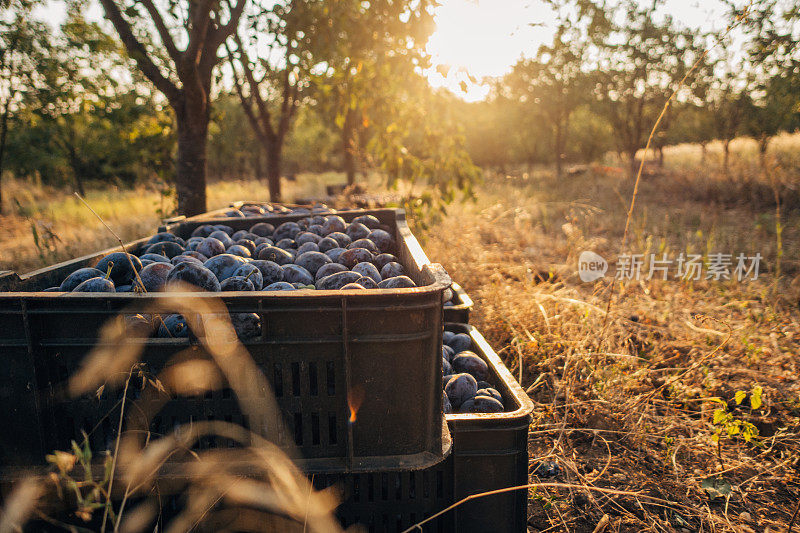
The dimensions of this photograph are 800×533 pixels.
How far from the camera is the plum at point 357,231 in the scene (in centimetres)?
280

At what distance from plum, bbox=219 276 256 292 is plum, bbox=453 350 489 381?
1020 millimetres

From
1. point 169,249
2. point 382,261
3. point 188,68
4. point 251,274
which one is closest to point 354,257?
point 382,261

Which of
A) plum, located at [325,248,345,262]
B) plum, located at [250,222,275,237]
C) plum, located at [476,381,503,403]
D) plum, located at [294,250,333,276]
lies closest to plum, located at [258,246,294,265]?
plum, located at [294,250,333,276]

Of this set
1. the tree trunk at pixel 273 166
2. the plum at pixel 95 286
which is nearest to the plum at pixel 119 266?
the plum at pixel 95 286

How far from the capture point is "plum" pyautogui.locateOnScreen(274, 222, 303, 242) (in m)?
2.95

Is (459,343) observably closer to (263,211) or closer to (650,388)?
(650,388)

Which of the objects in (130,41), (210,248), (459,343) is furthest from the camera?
(130,41)

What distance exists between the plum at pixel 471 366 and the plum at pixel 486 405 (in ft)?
1.19

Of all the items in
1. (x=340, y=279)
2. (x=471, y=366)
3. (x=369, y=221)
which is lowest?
(x=471, y=366)

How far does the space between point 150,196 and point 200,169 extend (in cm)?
924

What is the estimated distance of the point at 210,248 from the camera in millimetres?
2395

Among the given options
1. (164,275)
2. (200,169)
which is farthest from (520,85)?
(164,275)

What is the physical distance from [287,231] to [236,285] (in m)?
1.25

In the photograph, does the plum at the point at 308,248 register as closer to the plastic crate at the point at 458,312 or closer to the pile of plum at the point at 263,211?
the plastic crate at the point at 458,312
